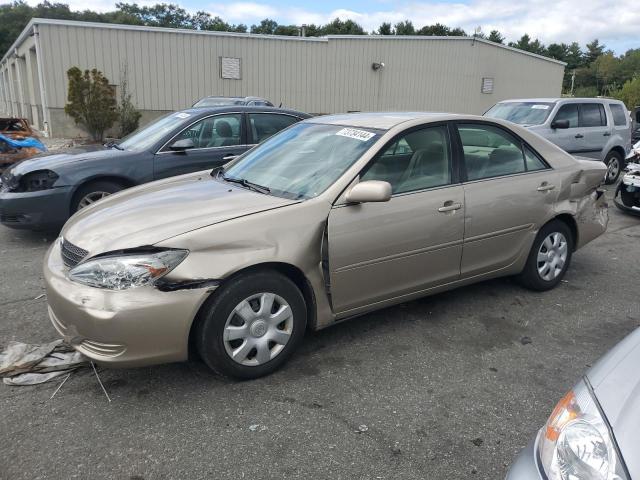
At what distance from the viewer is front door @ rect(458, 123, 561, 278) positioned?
3881 millimetres

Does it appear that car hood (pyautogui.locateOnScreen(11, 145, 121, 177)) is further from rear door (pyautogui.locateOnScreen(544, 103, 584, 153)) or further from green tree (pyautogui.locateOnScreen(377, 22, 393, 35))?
green tree (pyautogui.locateOnScreen(377, 22, 393, 35))

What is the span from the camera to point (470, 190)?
3.83m

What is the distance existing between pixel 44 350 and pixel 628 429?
3.22 meters

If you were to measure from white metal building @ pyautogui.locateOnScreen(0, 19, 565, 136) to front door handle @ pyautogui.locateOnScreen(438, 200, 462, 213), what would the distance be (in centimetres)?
1809

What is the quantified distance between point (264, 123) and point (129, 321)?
15.1 feet

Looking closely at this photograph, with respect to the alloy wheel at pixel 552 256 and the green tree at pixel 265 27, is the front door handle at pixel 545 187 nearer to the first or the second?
the alloy wheel at pixel 552 256

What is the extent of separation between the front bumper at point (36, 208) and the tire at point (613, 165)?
32.9 ft

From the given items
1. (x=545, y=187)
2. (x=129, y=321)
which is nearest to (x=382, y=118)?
(x=545, y=187)

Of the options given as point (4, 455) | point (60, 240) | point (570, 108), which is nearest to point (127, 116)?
point (570, 108)

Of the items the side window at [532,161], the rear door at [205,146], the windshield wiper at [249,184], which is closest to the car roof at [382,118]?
the side window at [532,161]

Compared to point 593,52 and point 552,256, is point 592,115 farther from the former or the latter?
point 593,52

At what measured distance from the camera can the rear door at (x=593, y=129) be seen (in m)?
10.2

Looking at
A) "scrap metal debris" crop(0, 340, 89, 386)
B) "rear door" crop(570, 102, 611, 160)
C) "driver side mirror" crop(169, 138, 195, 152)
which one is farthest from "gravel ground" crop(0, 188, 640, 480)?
"rear door" crop(570, 102, 611, 160)

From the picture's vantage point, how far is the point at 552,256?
4.54 meters
